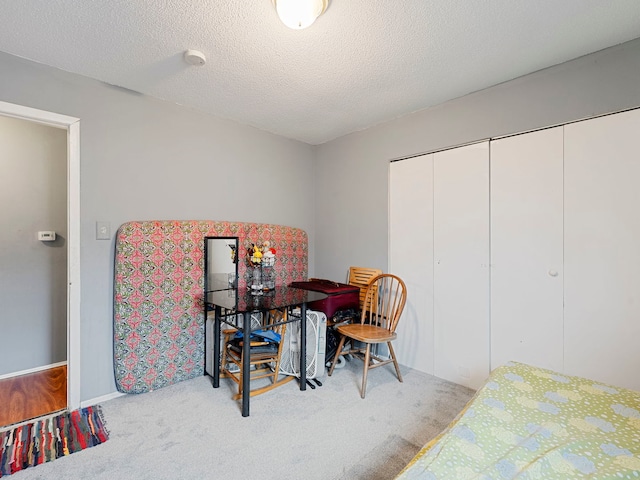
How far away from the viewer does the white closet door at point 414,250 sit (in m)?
2.73

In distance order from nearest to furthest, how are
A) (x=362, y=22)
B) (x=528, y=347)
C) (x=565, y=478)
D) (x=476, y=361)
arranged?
1. (x=565, y=478)
2. (x=362, y=22)
3. (x=528, y=347)
4. (x=476, y=361)

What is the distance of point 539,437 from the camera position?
0.99 metres

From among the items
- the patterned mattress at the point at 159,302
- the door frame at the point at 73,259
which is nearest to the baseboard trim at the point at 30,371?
the door frame at the point at 73,259

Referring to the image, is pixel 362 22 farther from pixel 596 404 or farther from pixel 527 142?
pixel 596 404

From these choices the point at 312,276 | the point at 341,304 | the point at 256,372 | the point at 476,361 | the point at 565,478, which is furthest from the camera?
the point at 312,276

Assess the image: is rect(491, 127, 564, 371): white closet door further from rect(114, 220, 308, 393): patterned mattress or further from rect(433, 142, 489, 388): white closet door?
rect(114, 220, 308, 393): patterned mattress

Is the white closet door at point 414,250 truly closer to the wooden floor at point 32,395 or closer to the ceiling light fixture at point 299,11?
the ceiling light fixture at point 299,11

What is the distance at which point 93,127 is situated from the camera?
87.8 inches

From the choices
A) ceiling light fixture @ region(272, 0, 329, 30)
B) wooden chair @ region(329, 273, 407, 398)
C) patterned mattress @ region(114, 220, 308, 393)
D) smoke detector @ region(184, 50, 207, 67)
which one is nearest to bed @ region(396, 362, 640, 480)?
wooden chair @ region(329, 273, 407, 398)

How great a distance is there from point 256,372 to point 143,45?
2538 mm

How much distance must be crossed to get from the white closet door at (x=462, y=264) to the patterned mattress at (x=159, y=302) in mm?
2031

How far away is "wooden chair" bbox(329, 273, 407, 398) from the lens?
2535 mm

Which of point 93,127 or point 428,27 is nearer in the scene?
point 428,27

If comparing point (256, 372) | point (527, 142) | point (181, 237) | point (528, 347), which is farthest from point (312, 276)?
point (527, 142)
